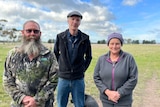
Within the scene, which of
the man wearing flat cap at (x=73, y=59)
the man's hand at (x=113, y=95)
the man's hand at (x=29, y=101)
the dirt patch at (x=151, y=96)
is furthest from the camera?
the dirt patch at (x=151, y=96)

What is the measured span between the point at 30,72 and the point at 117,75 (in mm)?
1314

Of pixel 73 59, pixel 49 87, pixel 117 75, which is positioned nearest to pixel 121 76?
pixel 117 75

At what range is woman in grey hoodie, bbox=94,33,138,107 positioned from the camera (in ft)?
12.8

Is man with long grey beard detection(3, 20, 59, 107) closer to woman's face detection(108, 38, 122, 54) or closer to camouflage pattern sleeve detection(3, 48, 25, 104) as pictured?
camouflage pattern sleeve detection(3, 48, 25, 104)

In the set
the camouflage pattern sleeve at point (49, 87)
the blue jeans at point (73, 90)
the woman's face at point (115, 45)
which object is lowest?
the blue jeans at point (73, 90)

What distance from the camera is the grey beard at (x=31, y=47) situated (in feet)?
11.2

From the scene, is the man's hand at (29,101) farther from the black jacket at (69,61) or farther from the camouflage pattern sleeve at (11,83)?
the black jacket at (69,61)

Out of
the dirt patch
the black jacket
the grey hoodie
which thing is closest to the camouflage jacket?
the grey hoodie

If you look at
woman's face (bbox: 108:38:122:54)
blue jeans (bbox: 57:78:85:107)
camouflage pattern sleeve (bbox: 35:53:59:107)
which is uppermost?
woman's face (bbox: 108:38:122:54)

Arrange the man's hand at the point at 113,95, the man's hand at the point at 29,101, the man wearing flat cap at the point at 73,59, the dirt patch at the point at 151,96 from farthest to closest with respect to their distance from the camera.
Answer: the dirt patch at the point at 151,96
the man wearing flat cap at the point at 73,59
the man's hand at the point at 113,95
the man's hand at the point at 29,101

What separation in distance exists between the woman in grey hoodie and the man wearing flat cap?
2.05ft

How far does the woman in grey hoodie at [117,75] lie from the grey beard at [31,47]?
44.3 inches

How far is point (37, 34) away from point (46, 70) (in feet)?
1.63

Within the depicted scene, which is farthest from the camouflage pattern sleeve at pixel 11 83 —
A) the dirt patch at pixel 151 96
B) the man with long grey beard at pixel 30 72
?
the dirt patch at pixel 151 96
